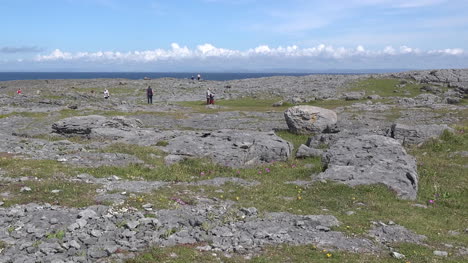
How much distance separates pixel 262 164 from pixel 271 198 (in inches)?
310

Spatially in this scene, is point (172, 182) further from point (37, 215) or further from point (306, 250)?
point (306, 250)

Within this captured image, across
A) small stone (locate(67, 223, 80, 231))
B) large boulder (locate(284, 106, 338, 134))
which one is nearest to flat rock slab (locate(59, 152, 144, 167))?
small stone (locate(67, 223, 80, 231))

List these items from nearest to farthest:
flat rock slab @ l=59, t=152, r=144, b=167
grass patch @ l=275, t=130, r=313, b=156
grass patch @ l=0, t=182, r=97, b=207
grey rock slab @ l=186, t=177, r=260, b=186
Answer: grass patch @ l=0, t=182, r=97, b=207, grey rock slab @ l=186, t=177, r=260, b=186, flat rock slab @ l=59, t=152, r=144, b=167, grass patch @ l=275, t=130, r=313, b=156

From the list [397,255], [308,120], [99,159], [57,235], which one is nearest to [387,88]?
[308,120]

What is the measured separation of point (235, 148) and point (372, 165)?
9.99 m

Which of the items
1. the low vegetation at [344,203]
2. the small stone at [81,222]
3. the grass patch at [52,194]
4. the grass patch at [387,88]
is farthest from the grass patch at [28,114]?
the grass patch at [387,88]

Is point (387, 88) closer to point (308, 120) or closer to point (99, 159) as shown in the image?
point (308, 120)

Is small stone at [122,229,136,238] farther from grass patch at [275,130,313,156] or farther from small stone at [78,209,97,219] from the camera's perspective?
grass patch at [275,130,313,156]

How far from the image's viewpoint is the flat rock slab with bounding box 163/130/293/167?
92.8 feet

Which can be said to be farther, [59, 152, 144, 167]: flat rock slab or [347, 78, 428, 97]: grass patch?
[347, 78, 428, 97]: grass patch

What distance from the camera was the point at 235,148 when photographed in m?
29.5

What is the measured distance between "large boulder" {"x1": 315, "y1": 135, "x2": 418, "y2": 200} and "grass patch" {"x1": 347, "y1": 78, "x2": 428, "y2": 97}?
5896 cm

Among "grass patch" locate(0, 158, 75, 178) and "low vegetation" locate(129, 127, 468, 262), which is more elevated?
"grass patch" locate(0, 158, 75, 178)

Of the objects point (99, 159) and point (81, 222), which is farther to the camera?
point (99, 159)
